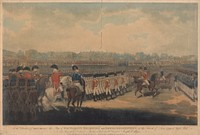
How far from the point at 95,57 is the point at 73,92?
30cm

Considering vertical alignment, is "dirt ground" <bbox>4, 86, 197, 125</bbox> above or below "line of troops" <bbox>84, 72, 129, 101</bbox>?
below

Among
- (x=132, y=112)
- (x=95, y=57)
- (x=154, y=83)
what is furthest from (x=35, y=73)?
(x=154, y=83)

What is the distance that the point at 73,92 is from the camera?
154 inches

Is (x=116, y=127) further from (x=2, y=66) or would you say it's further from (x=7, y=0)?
(x=7, y=0)

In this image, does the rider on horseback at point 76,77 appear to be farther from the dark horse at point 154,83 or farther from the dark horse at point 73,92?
the dark horse at point 154,83

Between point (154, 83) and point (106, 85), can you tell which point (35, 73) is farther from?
point (154, 83)

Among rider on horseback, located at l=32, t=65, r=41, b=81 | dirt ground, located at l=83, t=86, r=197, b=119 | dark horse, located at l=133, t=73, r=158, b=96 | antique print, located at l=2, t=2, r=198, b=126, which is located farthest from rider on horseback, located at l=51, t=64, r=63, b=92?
dark horse, located at l=133, t=73, r=158, b=96

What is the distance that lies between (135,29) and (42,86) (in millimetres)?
787

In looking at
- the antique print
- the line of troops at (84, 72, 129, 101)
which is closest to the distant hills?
the antique print

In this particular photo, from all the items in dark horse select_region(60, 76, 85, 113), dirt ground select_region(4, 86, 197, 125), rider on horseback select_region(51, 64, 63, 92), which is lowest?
dirt ground select_region(4, 86, 197, 125)

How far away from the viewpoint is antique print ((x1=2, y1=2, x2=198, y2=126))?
3.90 metres

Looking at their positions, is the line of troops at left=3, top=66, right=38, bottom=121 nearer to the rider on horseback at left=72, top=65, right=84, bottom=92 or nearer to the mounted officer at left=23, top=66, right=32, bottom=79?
the mounted officer at left=23, top=66, right=32, bottom=79

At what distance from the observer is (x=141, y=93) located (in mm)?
3910

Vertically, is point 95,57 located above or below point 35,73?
above
